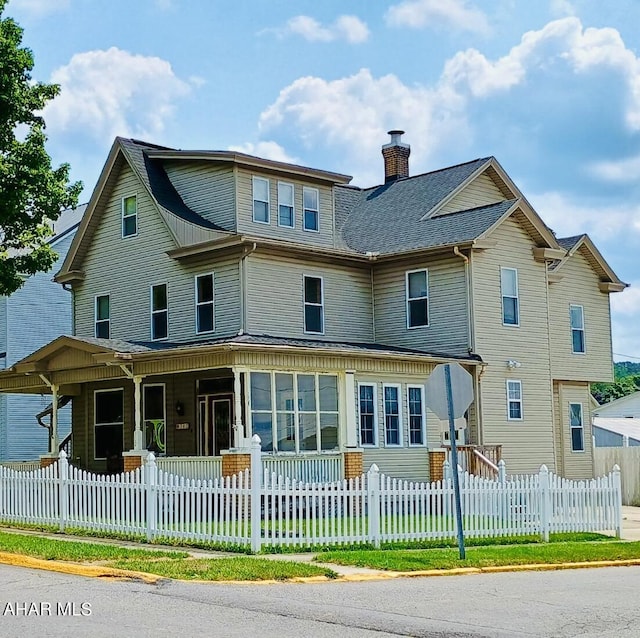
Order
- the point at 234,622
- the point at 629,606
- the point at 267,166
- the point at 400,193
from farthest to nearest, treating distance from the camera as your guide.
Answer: the point at 400,193, the point at 267,166, the point at 629,606, the point at 234,622

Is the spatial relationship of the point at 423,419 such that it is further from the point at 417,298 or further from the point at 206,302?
the point at 206,302

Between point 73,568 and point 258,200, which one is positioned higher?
point 258,200

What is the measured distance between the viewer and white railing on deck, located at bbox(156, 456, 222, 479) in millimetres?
24612

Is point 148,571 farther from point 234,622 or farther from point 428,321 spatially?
point 428,321

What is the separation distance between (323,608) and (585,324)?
25757 mm

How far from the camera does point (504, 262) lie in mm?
31469

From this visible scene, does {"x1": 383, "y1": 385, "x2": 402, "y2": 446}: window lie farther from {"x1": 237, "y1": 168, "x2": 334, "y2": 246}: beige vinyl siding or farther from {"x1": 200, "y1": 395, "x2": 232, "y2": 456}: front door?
{"x1": 237, "y1": 168, "x2": 334, "y2": 246}: beige vinyl siding

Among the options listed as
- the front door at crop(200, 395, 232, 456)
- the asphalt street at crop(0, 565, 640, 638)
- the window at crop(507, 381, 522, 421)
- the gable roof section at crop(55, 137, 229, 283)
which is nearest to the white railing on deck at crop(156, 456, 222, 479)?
the front door at crop(200, 395, 232, 456)

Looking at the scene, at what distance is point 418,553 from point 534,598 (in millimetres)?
4308

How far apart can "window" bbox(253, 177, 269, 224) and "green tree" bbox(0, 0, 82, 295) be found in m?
5.68

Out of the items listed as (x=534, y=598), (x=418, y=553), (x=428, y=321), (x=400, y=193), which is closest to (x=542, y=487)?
(x=418, y=553)

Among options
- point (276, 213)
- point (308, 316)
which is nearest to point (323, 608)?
point (308, 316)

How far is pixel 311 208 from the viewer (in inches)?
1220

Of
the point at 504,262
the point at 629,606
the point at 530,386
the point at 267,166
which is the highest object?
the point at 267,166
